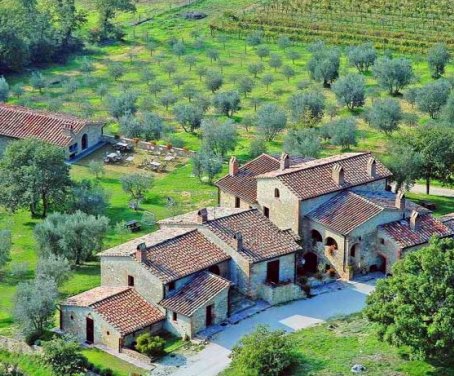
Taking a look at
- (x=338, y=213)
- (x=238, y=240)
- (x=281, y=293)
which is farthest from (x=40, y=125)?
(x=281, y=293)

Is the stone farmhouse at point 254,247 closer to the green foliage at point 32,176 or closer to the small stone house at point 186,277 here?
the small stone house at point 186,277

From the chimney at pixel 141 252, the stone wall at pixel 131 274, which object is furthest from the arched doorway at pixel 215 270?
the chimney at pixel 141 252

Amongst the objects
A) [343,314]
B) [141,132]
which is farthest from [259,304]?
[141,132]

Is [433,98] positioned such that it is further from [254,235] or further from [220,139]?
[254,235]

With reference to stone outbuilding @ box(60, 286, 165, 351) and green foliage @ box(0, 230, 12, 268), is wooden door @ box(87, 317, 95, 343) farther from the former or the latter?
green foliage @ box(0, 230, 12, 268)

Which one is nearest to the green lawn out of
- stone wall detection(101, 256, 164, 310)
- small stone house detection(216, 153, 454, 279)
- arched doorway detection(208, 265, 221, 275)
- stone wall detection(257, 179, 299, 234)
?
arched doorway detection(208, 265, 221, 275)

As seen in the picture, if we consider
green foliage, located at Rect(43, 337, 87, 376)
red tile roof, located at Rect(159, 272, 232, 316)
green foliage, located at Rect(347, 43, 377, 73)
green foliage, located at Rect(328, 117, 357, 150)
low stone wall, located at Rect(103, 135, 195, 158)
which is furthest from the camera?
green foliage, located at Rect(347, 43, 377, 73)
